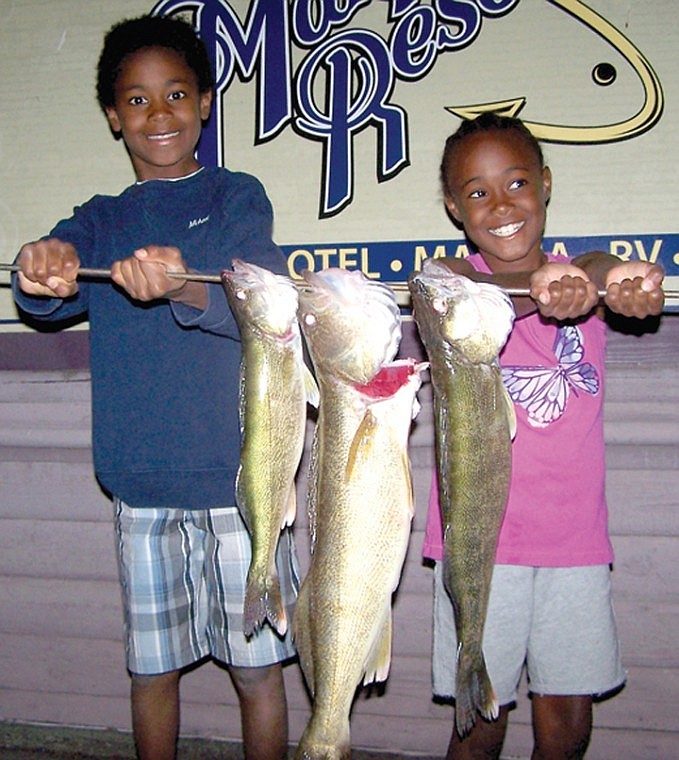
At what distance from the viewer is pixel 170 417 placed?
104 inches

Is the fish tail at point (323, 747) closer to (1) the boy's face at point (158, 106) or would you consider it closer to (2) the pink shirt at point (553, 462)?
(2) the pink shirt at point (553, 462)

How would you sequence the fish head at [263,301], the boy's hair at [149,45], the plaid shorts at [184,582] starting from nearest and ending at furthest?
the fish head at [263,301], the plaid shorts at [184,582], the boy's hair at [149,45]

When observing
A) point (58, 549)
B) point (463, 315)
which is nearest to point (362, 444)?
point (463, 315)

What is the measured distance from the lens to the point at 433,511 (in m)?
2.71

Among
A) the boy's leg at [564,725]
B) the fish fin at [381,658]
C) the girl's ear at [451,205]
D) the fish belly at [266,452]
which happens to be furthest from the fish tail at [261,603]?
the girl's ear at [451,205]

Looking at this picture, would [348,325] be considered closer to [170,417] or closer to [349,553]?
[349,553]

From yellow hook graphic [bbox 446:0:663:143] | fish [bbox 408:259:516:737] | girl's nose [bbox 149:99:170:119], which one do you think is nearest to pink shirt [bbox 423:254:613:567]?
fish [bbox 408:259:516:737]

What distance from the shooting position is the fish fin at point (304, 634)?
2045 mm

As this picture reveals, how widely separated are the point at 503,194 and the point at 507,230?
4.6 inches

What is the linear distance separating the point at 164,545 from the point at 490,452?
124 cm

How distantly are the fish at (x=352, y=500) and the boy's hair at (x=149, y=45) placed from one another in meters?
1.40

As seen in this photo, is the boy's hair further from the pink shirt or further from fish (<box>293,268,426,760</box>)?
the pink shirt

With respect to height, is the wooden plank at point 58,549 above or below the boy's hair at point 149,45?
below

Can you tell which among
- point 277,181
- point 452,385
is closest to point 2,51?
point 277,181
